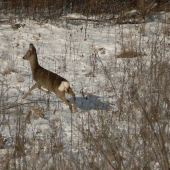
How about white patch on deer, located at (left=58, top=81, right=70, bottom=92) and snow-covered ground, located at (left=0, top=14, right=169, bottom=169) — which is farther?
white patch on deer, located at (left=58, top=81, right=70, bottom=92)

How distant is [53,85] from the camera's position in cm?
596

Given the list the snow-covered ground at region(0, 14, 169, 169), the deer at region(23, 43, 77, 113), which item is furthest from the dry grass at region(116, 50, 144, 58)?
the deer at region(23, 43, 77, 113)

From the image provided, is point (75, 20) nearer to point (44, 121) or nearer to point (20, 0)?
point (20, 0)

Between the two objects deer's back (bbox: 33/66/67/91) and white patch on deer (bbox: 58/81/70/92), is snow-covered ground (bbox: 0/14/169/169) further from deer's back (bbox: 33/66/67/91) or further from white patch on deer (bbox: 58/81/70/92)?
white patch on deer (bbox: 58/81/70/92)

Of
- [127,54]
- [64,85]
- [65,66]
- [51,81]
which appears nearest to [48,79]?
[51,81]

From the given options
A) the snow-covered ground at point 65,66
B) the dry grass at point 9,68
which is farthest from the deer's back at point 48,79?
the dry grass at point 9,68

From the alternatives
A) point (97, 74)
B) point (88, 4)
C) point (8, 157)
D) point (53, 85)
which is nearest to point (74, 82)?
point (97, 74)

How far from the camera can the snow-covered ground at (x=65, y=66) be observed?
17.3 feet

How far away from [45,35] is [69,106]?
4.80 metres

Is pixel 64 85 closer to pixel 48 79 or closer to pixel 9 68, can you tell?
pixel 48 79

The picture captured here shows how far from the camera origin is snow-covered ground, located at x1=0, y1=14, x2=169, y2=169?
5270mm

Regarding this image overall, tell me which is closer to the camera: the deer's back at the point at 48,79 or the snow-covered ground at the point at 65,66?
the snow-covered ground at the point at 65,66

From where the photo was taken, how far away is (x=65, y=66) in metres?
7.92

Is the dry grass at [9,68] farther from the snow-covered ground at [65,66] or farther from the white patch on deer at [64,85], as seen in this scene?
the white patch on deer at [64,85]
